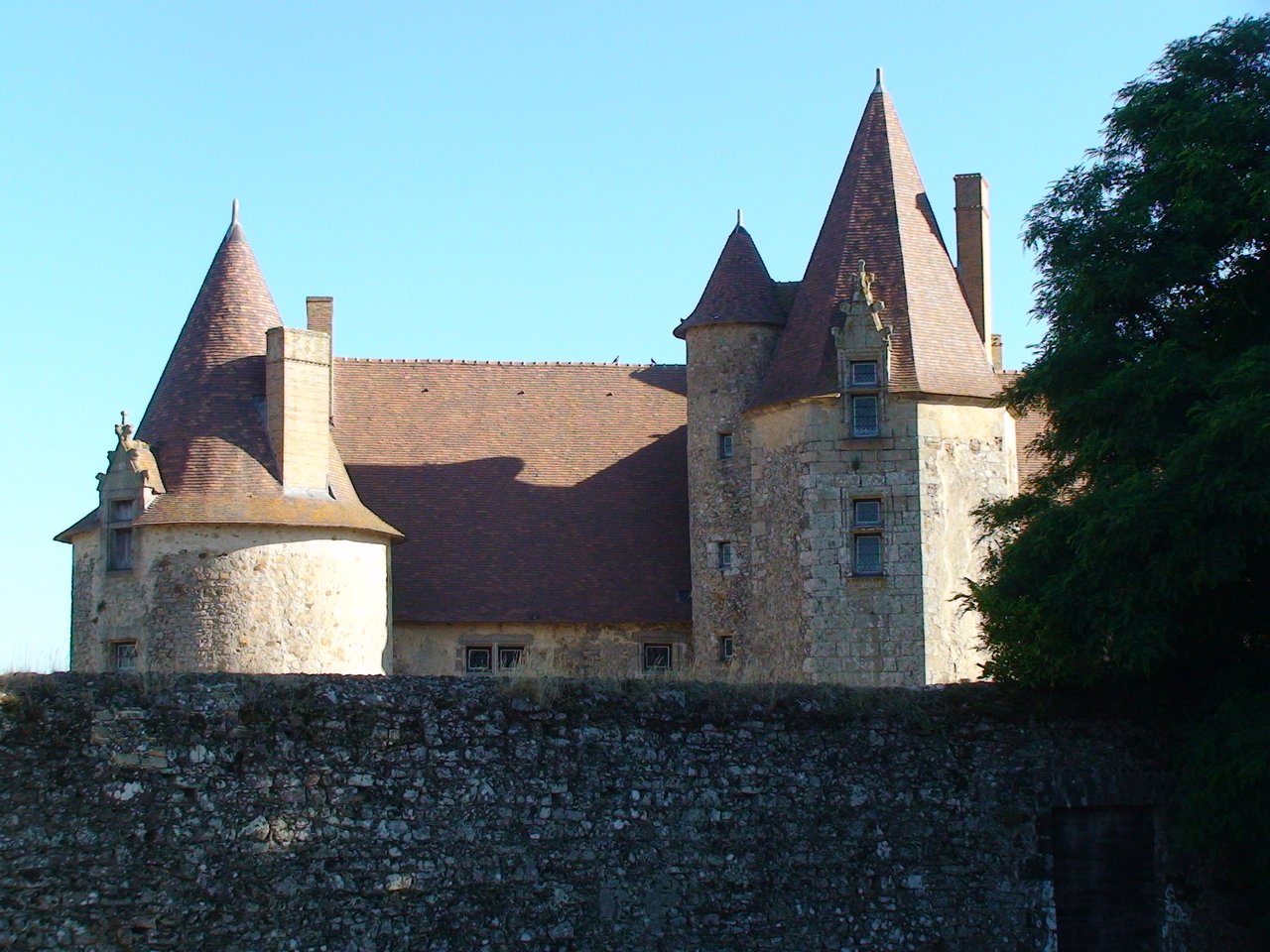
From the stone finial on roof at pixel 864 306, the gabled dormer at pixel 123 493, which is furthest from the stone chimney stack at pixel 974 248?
the gabled dormer at pixel 123 493

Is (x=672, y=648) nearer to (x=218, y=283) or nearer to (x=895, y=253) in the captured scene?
A: (x=895, y=253)

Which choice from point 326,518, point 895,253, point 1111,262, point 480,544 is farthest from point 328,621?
point 1111,262

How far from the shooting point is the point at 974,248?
30.6m

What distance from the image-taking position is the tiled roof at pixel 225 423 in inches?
1036

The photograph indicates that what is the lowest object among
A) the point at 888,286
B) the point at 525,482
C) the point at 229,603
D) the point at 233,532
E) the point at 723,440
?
the point at 229,603

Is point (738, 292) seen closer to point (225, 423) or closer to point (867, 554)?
point (867, 554)

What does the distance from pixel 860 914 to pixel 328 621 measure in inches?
487

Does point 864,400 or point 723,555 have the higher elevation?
point 864,400

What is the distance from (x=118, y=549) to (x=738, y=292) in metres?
11.4

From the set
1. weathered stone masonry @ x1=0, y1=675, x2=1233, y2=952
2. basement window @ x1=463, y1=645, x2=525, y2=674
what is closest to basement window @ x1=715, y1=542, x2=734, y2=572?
basement window @ x1=463, y1=645, x2=525, y2=674

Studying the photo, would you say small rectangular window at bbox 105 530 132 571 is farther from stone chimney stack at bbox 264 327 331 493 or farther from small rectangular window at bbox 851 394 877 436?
small rectangular window at bbox 851 394 877 436

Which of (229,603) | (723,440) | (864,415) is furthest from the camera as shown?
(723,440)

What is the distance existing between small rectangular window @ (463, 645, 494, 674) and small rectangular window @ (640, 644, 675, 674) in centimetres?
270

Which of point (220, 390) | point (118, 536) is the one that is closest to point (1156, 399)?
point (220, 390)
